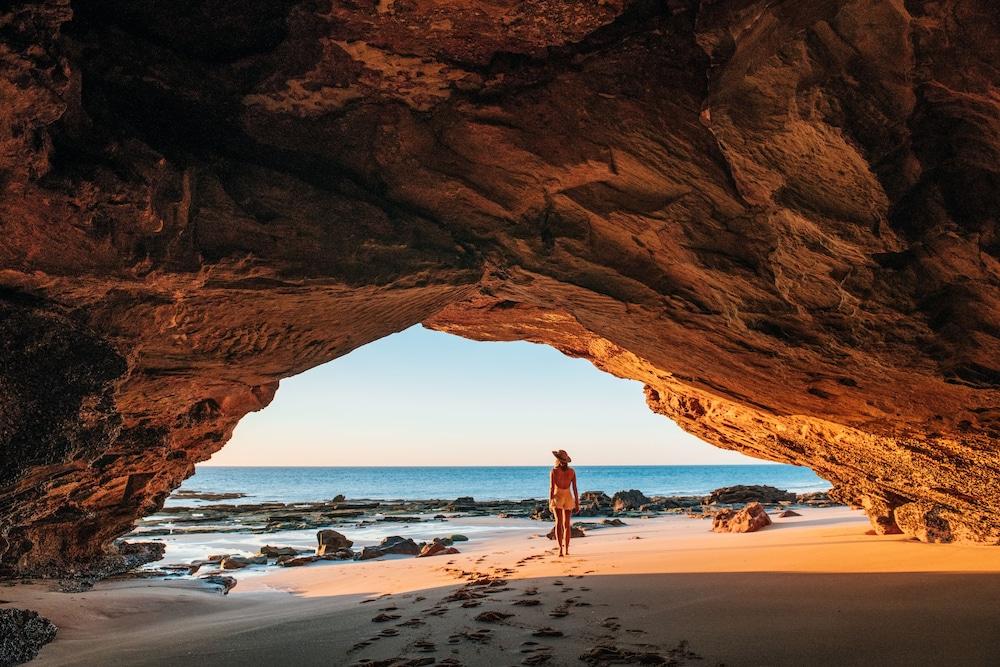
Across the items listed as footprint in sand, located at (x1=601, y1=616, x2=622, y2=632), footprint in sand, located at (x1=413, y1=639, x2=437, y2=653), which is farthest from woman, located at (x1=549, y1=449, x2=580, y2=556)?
footprint in sand, located at (x1=413, y1=639, x2=437, y2=653)

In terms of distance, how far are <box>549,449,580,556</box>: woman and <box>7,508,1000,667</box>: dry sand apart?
3.53 ft

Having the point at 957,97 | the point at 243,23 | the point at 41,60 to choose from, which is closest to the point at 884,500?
the point at 957,97

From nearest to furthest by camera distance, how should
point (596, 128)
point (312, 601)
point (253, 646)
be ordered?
point (596, 128) → point (253, 646) → point (312, 601)

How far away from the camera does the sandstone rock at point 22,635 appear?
188 inches

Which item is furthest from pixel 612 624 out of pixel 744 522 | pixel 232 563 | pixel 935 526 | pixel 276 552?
pixel 276 552

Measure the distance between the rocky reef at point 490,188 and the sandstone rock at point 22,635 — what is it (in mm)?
785

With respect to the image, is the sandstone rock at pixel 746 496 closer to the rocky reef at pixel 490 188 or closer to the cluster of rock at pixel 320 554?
the cluster of rock at pixel 320 554

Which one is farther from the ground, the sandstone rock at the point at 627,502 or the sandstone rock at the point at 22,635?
the sandstone rock at the point at 22,635

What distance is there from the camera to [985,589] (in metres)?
5.14

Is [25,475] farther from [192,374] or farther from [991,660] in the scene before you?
[991,660]

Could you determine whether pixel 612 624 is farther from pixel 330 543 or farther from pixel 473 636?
pixel 330 543

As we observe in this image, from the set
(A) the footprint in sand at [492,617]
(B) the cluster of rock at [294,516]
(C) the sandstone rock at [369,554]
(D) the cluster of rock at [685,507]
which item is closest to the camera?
(A) the footprint in sand at [492,617]

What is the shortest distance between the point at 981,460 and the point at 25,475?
764 centimetres

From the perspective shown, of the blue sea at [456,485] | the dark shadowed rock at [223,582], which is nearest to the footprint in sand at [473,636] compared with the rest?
the dark shadowed rock at [223,582]
